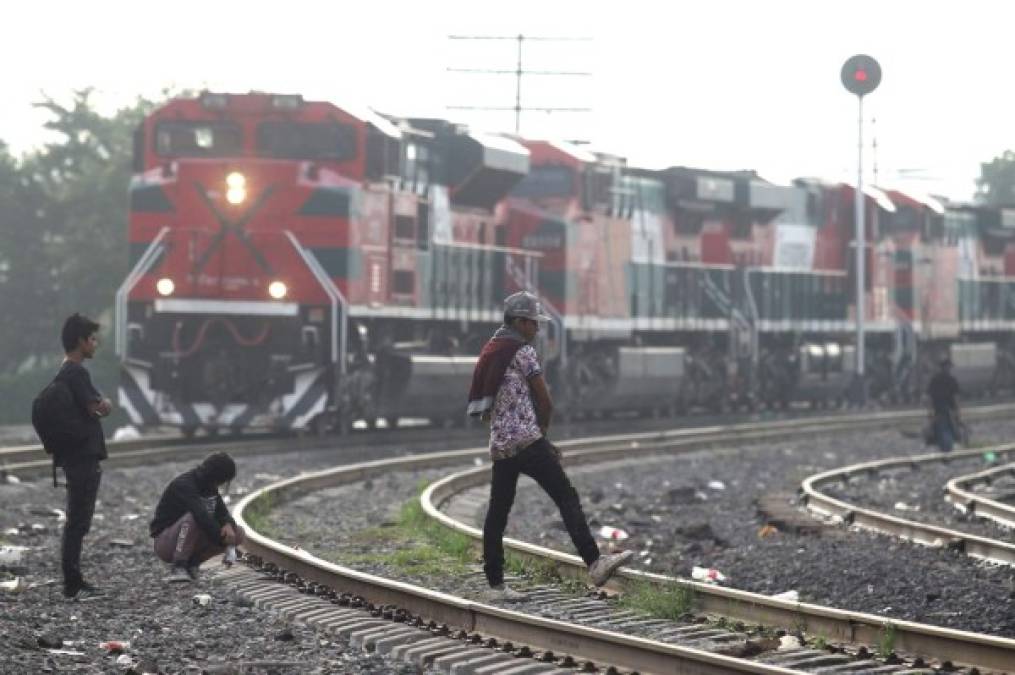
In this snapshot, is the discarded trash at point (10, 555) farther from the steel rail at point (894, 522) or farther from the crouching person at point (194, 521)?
the steel rail at point (894, 522)

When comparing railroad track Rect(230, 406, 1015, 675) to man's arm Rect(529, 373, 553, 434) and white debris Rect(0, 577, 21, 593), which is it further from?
white debris Rect(0, 577, 21, 593)

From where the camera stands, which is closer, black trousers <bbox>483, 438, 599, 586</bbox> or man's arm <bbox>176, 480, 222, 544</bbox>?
black trousers <bbox>483, 438, 599, 586</bbox>

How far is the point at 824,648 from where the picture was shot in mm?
7930

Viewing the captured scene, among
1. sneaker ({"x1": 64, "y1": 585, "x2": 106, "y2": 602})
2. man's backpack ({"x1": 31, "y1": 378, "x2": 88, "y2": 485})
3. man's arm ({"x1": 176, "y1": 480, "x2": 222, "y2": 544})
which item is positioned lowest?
sneaker ({"x1": 64, "y1": 585, "x2": 106, "y2": 602})

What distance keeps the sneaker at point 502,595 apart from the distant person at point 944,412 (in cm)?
1447

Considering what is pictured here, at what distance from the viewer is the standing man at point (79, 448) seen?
957cm

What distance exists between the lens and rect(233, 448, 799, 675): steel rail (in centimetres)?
704

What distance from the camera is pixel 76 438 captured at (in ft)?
31.5

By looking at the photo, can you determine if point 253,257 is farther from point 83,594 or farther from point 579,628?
point 579,628

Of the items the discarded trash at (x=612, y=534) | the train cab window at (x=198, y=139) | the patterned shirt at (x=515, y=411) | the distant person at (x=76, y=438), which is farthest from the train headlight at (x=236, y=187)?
the patterned shirt at (x=515, y=411)

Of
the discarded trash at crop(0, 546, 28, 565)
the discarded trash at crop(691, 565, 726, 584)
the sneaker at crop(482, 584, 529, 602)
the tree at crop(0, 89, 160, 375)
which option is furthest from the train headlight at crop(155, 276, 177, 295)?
the tree at crop(0, 89, 160, 375)

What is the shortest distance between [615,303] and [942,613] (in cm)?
2010

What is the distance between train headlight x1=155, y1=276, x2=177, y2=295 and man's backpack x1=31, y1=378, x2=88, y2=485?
12.6m

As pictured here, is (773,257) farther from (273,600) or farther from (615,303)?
(273,600)
